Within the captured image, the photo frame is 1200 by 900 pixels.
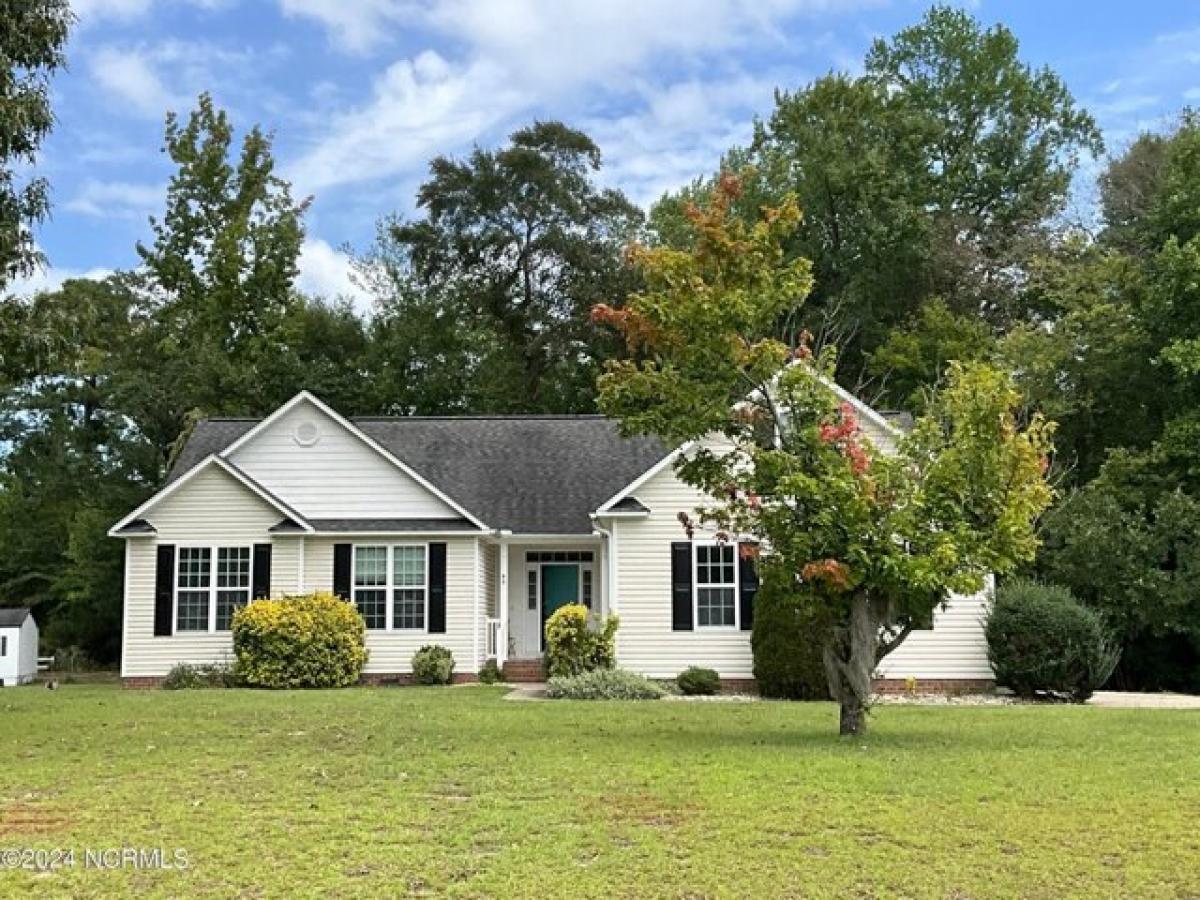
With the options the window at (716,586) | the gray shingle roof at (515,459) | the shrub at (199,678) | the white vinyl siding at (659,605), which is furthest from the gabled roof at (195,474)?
the window at (716,586)

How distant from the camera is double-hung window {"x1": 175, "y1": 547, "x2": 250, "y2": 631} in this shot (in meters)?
22.2

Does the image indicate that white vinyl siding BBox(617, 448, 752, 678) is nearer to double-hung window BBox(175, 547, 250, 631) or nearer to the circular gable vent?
the circular gable vent

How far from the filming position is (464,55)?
20078mm

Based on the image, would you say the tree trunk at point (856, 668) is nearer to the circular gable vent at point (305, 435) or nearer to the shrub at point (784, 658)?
the shrub at point (784, 658)

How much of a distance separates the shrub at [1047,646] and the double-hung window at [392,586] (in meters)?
10.4

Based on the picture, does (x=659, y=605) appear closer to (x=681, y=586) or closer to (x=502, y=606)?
(x=681, y=586)

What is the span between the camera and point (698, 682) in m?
20.6

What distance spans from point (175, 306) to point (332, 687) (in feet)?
Answer: 72.1

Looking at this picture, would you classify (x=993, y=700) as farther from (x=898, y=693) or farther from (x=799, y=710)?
(x=799, y=710)

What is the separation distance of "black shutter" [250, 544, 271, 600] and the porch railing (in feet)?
14.1

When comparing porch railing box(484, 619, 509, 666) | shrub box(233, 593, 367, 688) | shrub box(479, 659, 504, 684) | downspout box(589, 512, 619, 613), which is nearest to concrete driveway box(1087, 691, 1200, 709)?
downspout box(589, 512, 619, 613)

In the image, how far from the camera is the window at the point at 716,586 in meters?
21.6

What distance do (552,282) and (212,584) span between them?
2313 cm

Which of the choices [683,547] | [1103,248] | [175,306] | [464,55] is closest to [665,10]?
[464,55]
